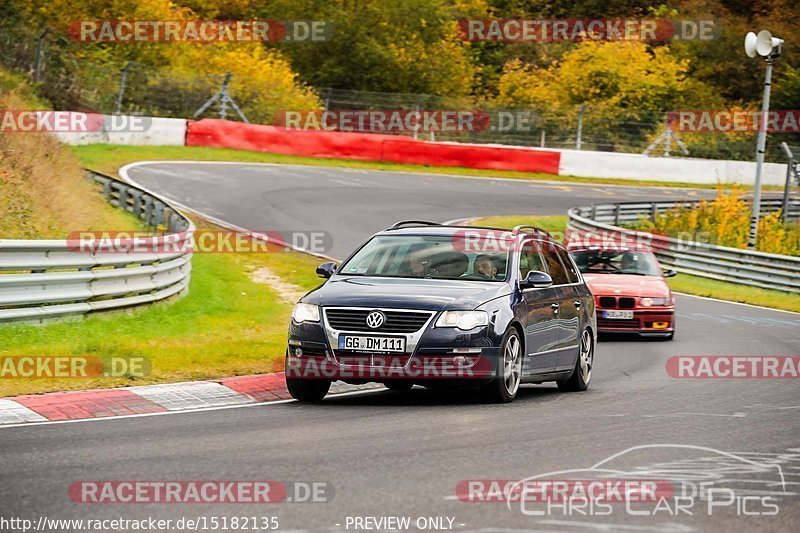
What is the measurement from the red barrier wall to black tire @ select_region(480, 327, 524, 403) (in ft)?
106

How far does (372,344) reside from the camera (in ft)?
36.1

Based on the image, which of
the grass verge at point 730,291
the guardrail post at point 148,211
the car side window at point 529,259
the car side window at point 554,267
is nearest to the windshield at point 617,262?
the grass verge at point 730,291

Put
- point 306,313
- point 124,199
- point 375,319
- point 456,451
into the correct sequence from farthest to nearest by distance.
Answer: point 124,199 < point 306,313 < point 375,319 < point 456,451

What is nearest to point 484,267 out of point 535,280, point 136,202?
point 535,280

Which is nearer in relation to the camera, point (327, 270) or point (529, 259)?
point (327, 270)

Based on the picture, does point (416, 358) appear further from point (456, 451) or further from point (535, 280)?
point (456, 451)

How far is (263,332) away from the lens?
56.1ft

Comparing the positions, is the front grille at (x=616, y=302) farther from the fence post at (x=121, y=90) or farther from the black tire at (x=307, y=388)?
the fence post at (x=121, y=90)

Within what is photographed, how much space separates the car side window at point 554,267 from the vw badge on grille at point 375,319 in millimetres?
2789

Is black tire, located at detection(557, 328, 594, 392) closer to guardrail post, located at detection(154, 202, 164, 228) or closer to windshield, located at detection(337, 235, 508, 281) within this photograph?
windshield, located at detection(337, 235, 508, 281)

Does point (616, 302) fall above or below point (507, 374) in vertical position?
below

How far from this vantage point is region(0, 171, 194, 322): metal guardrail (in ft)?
46.1

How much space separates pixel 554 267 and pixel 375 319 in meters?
3.12

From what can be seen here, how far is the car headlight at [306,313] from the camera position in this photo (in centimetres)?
1125
